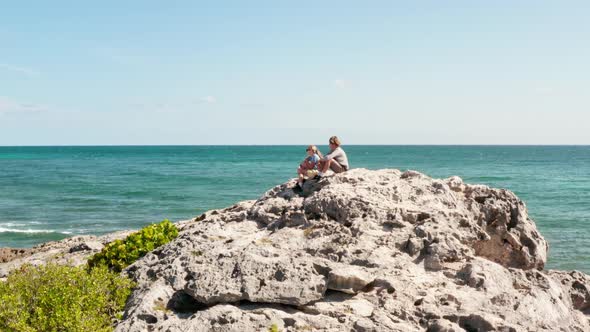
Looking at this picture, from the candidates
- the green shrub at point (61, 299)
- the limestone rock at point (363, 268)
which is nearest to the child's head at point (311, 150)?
the limestone rock at point (363, 268)

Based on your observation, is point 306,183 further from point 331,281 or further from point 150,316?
point 150,316

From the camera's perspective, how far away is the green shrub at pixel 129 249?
12.4 m

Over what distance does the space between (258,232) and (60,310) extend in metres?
4.58

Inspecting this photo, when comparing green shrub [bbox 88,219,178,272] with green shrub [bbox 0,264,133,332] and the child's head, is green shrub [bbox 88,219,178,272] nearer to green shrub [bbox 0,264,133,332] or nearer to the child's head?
green shrub [bbox 0,264,133,332]

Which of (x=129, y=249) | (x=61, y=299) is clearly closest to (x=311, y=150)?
(x=129, y=249)

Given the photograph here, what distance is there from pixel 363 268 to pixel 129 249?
226 inches

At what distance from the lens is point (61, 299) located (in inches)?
386

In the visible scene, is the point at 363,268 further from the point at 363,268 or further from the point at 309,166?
the point at 309,166

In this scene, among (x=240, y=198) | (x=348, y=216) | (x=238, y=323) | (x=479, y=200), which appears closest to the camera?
(x=238, y=323)

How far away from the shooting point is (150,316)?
379 inches

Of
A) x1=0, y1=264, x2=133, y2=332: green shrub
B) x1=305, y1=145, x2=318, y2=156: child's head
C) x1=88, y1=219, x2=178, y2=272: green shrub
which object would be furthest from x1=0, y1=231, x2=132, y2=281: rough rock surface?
x1=305, y1=145, x2=318, y2=156: child's head

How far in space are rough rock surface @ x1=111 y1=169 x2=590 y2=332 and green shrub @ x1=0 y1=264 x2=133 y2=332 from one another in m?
0.47

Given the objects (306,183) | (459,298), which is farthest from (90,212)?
(459,298)

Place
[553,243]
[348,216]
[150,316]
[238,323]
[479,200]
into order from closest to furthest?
[238,323] < [150,316] < [348,216] < [479,200] < [553,243]
